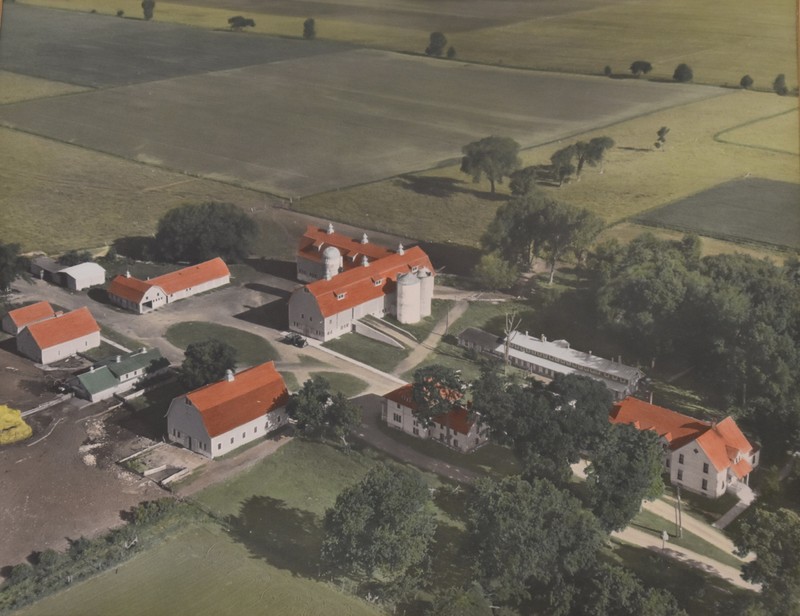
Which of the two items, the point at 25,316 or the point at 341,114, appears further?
the point at 341,114

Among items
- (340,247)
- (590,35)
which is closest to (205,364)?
(340,247)

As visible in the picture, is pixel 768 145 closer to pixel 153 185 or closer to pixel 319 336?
pixel 319 336

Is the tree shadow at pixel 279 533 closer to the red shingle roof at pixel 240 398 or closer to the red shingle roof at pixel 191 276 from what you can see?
the red shingle roof at pixel 240 398

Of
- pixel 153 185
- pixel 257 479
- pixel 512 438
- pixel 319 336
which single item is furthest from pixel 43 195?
pixel 512 438

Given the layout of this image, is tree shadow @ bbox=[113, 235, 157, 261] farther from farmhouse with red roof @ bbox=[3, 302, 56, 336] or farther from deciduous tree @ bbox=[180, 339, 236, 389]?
deciduous tree @ bbox=[180, 339, 236, 389]

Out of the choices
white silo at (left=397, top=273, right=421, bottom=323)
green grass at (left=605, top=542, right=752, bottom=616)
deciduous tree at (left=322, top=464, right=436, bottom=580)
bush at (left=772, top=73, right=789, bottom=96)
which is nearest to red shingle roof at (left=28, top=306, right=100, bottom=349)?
white silo at (left=397, top=273, right=421, bottom=323)

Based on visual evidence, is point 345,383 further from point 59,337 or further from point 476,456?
point 59,337
